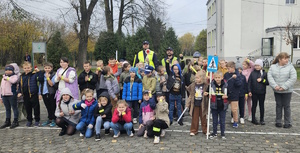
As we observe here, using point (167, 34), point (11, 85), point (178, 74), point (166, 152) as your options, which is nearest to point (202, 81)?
point (178, 74)

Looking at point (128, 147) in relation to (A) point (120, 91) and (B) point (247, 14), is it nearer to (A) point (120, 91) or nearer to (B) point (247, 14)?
(A) point (120, 91)

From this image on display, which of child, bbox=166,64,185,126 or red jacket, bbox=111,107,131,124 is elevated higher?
child, bbox=166,64,185,126

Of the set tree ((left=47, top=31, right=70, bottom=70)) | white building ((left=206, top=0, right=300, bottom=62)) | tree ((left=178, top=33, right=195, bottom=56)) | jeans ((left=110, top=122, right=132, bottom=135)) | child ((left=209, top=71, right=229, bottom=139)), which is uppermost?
tree ((left=178, top=33, right=195, bottom=56))

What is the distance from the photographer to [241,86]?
700cm

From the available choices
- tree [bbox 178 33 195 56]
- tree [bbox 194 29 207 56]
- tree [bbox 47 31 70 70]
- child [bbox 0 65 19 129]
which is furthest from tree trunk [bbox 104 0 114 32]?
tree [bbox 178 33 195 56]

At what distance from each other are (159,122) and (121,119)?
911 mm

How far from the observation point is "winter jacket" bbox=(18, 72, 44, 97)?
281 inches

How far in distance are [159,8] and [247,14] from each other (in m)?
10.2

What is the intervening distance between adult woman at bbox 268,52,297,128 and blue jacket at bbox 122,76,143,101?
338cm

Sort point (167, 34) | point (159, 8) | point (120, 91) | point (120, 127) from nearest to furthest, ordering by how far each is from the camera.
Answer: point (120, 127) < point (120, 91) < point (167, 34) < point (159, 8)

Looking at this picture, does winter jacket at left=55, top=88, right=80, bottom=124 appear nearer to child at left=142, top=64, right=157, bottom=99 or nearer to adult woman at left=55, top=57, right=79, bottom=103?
adult woman at left=55, top=57, right=79, bottom=103

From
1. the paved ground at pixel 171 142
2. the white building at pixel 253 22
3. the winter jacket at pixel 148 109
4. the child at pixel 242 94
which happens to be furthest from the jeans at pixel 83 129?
the white building at pixel 253 22

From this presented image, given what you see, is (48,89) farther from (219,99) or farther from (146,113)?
(219,99)

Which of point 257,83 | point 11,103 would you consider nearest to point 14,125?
point 11,103
